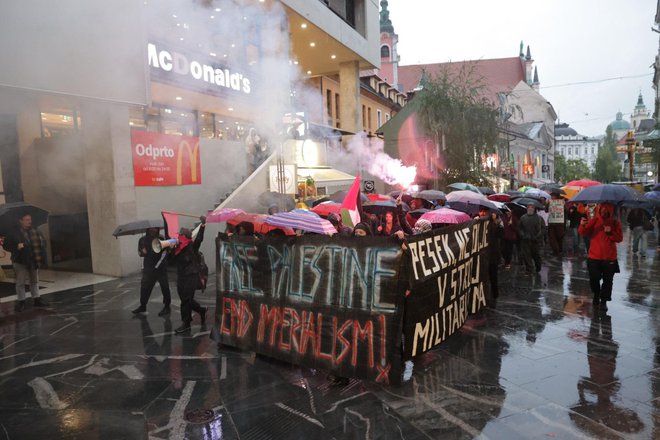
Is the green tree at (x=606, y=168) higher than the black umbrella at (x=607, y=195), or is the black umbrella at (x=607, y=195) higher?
the green tree at (x=606, y=168)

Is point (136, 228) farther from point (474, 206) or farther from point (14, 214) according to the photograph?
point (474, 206)

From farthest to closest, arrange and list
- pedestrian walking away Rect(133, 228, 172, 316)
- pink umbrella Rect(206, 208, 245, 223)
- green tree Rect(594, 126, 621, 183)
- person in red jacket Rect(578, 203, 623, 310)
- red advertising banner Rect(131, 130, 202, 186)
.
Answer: green tree Rect(594, 126, 621, 183) < red advertising banner Rect(131, 130, 202, 186) < pedestrian walking away Rect(133, 228, 172, 316) < pink umbrella Rect(206, 208, 245, 223) < person in red jacket Rect(578, 203, 623, 310)

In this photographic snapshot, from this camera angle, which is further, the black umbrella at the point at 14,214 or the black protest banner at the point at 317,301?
the black umbrella at the point at 14,214

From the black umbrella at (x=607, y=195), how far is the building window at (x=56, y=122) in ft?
34.0

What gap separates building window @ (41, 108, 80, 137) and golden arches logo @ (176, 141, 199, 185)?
232 centimetres

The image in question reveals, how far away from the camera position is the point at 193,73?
11164mm

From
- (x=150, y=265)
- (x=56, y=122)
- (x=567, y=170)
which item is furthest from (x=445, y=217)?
(x=567, y=170)

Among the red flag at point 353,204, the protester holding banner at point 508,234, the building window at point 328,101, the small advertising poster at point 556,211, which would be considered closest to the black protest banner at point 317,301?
the red flag at point 353,204

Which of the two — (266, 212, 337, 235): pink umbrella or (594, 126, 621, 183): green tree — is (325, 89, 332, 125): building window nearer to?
(266, 212, 337, 235): pink umbrella

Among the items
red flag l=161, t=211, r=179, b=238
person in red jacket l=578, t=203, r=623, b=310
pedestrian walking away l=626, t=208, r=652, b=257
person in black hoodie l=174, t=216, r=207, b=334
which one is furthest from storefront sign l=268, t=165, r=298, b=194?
pedestrian walking away l=626, t=208, r=652, b=257

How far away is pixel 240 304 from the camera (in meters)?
4.87

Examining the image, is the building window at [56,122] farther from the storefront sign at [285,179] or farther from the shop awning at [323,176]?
the shop awning at [323,176]

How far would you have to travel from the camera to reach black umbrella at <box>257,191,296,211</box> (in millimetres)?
11320

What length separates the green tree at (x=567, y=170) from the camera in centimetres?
6775
